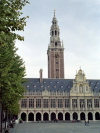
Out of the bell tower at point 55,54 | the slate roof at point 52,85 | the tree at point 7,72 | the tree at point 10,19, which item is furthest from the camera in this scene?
the bell tower at point 55,54

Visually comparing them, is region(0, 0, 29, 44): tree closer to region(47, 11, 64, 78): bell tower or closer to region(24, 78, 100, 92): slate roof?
region(24, 78, 100, 92): slate roof

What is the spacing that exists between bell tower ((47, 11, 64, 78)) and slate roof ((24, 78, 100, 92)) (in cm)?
1589

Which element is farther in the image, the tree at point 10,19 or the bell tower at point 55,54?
the bell tower at point 55,54

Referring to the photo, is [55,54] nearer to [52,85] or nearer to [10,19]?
[52,85]

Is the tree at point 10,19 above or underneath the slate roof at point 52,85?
underneath

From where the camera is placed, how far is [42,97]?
9038 cm

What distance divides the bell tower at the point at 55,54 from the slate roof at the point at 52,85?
52.1 ft

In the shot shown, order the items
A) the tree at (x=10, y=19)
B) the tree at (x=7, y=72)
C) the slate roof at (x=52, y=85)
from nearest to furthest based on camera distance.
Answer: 1. the tree at (x=10, y=19)
2. the tree at (x=7, y=72)
3. the slate roof at (x=52, y=85)

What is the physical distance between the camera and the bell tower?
11200 cm

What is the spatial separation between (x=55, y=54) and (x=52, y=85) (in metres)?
25.0

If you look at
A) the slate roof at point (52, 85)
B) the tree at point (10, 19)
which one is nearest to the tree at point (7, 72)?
the tree at point (10, 19)

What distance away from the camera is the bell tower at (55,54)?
112m

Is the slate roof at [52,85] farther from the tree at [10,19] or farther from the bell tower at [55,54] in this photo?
the tree at [10,19]

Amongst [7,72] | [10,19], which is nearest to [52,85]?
[7,72]
